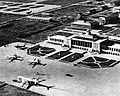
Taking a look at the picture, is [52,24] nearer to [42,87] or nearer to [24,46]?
[24,46]

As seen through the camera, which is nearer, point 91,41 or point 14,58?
point 14,58

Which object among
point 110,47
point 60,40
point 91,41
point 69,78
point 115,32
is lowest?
point 69,78

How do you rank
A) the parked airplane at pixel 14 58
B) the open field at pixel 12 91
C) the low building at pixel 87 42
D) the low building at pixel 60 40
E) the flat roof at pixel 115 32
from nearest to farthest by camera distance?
the open field at pixel 12 91 < the parked airplane at pixel 14 58 < the low building at pixel 87 42 < the low building at pixel 60 40 < the flat roof at pixel 115 32

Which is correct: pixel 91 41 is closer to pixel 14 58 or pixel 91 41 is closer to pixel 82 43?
pixel 82 43

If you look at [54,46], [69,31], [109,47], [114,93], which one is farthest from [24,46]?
[114,93]

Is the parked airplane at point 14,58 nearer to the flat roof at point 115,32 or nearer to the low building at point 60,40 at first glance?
the low building at point 60,40

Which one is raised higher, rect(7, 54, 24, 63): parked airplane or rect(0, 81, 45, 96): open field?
rect(7, 54, 24, 63): parked airplane

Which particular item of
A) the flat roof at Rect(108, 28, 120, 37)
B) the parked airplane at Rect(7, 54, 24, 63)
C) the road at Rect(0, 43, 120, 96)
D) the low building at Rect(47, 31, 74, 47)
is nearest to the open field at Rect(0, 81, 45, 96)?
the road at Rect(0, 43, 120, 96)

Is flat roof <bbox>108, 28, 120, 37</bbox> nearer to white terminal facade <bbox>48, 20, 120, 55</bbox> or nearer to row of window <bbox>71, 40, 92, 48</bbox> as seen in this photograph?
white terminal facade <bbox>48, 20, 120, 55</bbox>

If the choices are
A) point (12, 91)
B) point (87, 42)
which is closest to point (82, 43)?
point (87, 42)


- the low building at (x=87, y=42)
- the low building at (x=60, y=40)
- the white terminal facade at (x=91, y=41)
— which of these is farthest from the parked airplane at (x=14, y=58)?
the low building at (x=87, y=42)

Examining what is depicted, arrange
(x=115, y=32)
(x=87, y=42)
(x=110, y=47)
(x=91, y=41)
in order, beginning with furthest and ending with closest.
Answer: (x=115, y=32)
(x=87, y=42)
(x=91, y=41)
(x=110, y=47)
